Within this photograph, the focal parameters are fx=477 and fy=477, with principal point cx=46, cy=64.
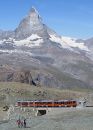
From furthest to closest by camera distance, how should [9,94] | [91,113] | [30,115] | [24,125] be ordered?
[9,94]
[30,115]
[91,113]
[24,125]

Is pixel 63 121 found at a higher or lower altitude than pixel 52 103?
lower

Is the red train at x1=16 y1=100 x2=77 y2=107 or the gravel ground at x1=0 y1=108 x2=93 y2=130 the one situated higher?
the red train at x1=16 y1=100 x2=77 y2=107

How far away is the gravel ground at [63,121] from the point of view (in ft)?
314

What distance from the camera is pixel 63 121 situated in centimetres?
10525

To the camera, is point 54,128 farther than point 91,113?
No

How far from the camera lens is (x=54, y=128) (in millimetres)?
94312

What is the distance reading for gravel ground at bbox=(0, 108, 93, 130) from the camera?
314 ft

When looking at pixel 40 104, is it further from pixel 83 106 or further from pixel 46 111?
pixel 83 106

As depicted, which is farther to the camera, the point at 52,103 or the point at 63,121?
the point at 52,103

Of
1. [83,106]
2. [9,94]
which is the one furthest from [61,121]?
[9,94]

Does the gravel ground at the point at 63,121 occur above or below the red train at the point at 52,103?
below

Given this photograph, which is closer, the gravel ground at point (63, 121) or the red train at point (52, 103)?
the gravel ground at point (63, 121)

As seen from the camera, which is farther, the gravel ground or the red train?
the red train

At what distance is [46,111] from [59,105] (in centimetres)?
389
